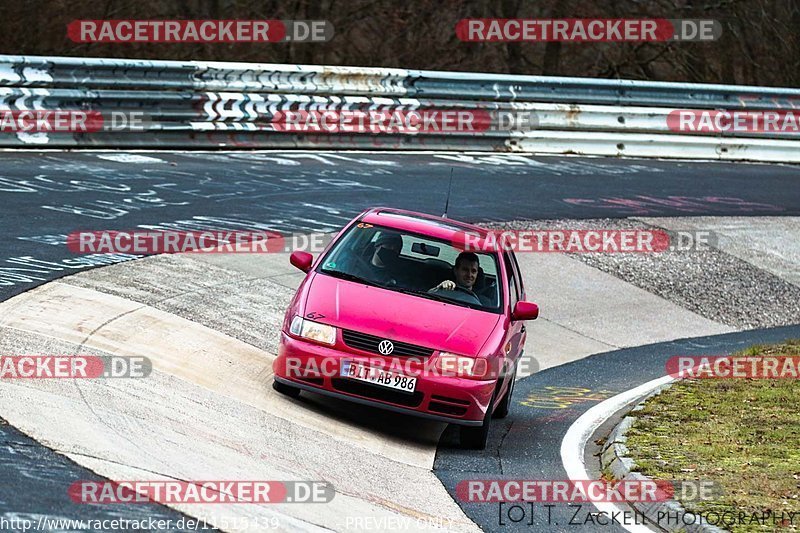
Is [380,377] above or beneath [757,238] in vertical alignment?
above

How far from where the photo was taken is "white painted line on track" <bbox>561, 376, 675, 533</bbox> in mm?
7746

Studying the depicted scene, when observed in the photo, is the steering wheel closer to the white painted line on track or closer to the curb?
the white painted line on track

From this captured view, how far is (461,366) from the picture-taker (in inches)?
352

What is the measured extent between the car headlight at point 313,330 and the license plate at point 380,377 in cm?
26

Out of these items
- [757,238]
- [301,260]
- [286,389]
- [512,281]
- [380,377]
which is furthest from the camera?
[757,238]

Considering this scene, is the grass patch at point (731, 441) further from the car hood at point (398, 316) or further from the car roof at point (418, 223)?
the car roof at point (418, 223)

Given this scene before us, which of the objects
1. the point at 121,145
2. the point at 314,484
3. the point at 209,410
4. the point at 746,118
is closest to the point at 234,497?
the point at 314,484

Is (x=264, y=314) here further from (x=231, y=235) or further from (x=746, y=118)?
(x=746, y=118)

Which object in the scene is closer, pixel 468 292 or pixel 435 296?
pixel 435 296

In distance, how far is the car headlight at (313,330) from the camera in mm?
8914

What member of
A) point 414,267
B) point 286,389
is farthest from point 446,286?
point 286,389

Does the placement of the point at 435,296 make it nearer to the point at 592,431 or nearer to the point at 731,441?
the point at 592,431

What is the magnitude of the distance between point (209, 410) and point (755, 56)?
2736 centimetres

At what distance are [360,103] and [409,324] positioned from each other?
11916 mm
